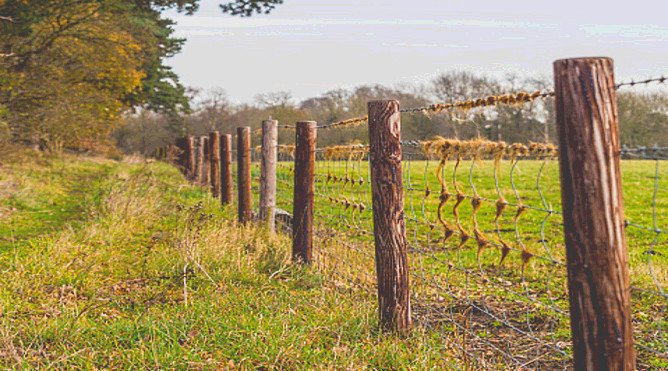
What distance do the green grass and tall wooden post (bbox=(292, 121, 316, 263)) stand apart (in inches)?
9.4

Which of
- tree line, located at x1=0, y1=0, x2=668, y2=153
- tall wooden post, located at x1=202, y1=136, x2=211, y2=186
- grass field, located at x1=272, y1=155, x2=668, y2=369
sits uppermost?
tree line, located at x1=0, y1=0, x2=668, y2=153

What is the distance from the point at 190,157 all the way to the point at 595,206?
1422 cm

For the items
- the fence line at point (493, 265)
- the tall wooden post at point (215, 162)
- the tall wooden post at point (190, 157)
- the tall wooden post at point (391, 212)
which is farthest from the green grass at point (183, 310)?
the tall wooden post at point (190, 157)

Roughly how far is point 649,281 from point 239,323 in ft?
13.8

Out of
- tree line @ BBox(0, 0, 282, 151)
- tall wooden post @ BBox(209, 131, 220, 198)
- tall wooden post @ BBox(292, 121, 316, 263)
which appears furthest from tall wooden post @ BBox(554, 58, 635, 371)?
tree line @ BBox(0, 0, 282, 151)

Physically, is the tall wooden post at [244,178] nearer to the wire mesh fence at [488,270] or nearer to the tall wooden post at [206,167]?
the wire mesh fence at [488,270]

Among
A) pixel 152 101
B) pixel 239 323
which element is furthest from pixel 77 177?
pixel 152 101

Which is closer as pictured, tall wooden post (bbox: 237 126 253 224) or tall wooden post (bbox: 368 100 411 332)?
tall wooden post (bbox: 368 100 411 332)

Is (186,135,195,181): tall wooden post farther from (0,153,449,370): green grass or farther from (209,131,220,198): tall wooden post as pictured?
(0,153,449,370): green grass

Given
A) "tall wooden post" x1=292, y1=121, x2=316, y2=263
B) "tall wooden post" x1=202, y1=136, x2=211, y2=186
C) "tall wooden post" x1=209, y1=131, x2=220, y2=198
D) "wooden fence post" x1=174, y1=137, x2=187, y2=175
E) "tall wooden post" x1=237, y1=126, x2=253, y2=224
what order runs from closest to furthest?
"tall wooden post" x1=292, y1=121, x2=316, y2=263 < "tall wooden post" x1=237, y1=126, x2=253, y2=224 < "tall wooden post" x1=209, y1=131, x2=220, y2=198 < "tall wooden post" x1=202, y1=136, x2=211, y2=186 < "wooden fence post" x1=174, y1=137, x2=187, y2=175

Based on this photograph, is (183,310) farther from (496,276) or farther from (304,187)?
(496,276)

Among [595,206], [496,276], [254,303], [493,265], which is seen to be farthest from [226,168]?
[595,206]

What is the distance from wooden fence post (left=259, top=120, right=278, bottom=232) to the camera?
252 inches

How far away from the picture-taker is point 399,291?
139 inches
